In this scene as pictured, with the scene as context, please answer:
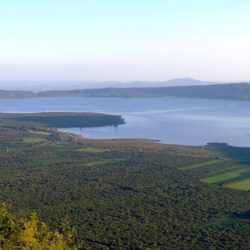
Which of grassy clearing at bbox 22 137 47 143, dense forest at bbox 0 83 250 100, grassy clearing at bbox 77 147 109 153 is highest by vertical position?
dense forest at bbox 0 83 250 100

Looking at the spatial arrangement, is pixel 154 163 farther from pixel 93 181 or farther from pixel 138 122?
pixel 138 122

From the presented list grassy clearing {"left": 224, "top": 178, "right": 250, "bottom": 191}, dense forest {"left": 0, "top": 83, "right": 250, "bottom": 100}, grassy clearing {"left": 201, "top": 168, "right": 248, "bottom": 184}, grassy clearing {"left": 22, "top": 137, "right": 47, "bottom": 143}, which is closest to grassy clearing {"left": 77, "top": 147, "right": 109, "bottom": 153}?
grassy clearing {"left": 22, "top": 137, "right": 47, "bottom": 143}

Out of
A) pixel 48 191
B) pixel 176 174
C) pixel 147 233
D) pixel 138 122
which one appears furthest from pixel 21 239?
pixel 138 122

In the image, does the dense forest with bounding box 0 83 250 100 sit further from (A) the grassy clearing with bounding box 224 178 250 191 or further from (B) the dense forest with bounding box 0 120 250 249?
(A) the grassy clearing with bounding box 224 178 250 191

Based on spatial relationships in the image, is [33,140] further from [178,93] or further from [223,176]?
[178,93]

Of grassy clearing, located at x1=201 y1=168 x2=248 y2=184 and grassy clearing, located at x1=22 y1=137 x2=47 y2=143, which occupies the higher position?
grassy clearing, located at x1=22 y1=137 x2=47 y2=143

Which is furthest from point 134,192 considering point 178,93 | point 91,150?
point 178,93

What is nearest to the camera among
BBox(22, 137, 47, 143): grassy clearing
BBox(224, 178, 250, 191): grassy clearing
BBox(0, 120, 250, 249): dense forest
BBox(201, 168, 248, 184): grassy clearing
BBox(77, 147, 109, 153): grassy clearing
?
BBox(0, 120, 250, 249): dense forest

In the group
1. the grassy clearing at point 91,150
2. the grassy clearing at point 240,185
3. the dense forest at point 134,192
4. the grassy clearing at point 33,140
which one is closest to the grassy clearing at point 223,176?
the dense forest at point 134,192
